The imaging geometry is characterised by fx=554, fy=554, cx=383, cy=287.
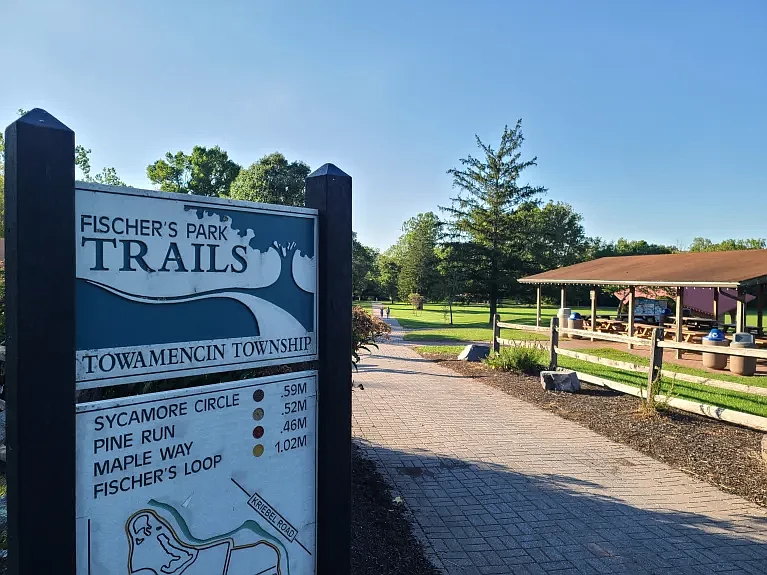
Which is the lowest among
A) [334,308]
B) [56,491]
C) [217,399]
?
[56,491]

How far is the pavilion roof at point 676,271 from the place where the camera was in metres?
15.0

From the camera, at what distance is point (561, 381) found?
10266 mm

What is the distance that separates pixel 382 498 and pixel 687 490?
3.06m

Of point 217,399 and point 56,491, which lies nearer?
point 56,491

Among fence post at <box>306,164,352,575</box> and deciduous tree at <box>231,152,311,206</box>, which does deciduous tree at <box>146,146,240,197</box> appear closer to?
deciduous tree at <box>231,152,311,206</box>

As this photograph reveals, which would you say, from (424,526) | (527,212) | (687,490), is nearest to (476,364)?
(687,490)

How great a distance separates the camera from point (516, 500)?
512cm

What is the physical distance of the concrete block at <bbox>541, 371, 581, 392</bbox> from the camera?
10213 millimetres

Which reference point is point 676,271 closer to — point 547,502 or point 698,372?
point 698,372

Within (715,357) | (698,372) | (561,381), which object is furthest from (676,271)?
(561,381)

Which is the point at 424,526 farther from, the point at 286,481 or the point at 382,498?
the point at 286,481

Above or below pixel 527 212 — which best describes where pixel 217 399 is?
below

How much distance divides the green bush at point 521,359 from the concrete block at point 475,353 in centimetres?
177

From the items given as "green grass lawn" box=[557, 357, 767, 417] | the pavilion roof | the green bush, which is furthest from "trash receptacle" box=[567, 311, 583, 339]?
the green bush
